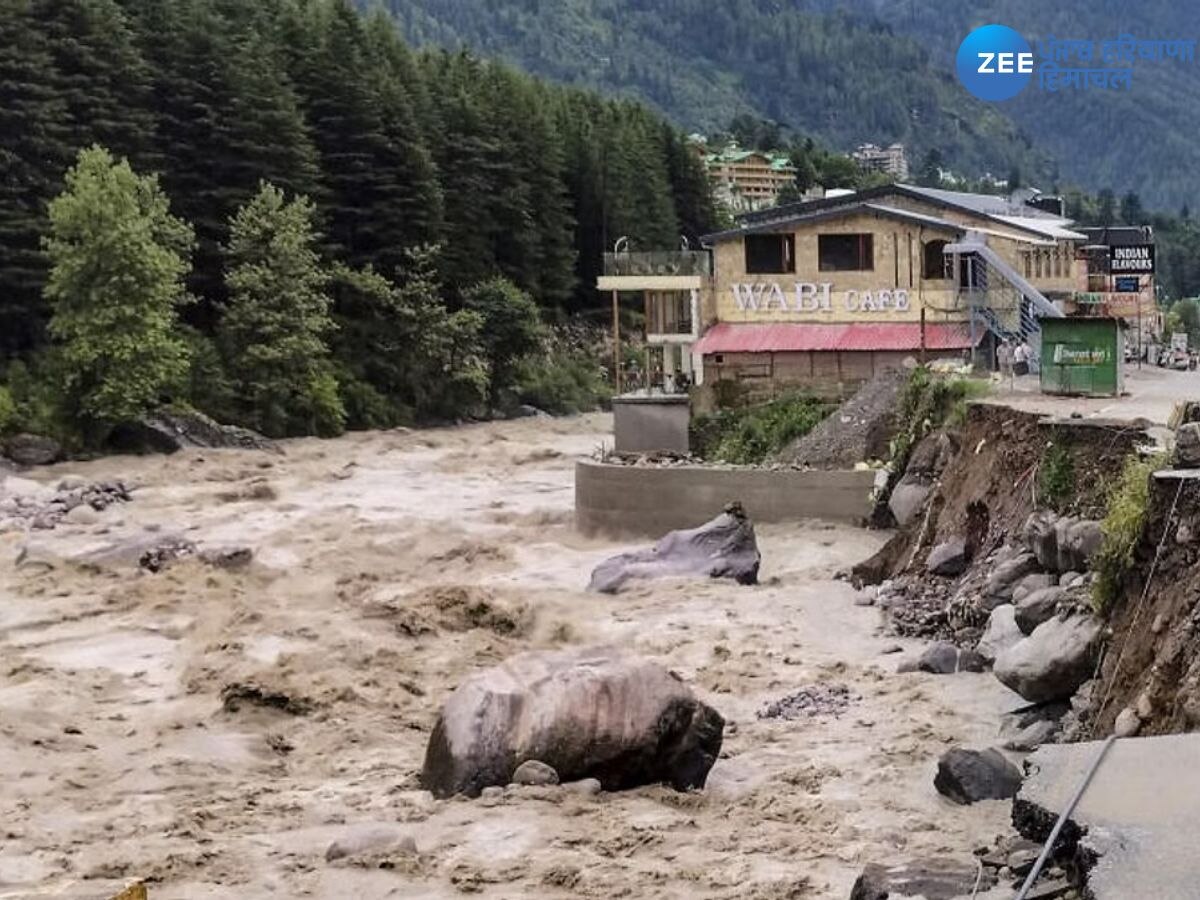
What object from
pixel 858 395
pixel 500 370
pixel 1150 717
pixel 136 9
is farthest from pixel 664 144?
pixel 1150 717

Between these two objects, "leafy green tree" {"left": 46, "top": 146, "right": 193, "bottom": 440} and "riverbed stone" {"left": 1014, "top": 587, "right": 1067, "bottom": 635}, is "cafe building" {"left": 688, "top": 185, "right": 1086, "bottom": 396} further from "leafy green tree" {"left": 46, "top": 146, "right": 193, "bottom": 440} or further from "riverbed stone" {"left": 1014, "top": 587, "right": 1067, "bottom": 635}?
"riverbed stone" {"left": 1014, "top": 587, "right": 1067, "bottom": 635}

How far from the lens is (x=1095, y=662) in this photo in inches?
591

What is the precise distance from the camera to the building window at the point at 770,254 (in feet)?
164

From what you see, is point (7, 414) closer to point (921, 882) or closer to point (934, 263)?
point (934, 263)

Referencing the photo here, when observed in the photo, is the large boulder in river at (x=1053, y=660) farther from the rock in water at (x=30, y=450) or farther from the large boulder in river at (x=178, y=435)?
the large boulder in river at (x=178, y=435)

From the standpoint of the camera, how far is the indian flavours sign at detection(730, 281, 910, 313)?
49000 millimetres

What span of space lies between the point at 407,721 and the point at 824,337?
105ft

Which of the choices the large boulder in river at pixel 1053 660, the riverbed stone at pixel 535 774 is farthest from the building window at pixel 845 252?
the riverbed stone at pixel 535 774

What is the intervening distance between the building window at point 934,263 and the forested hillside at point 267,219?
2227 centimetres

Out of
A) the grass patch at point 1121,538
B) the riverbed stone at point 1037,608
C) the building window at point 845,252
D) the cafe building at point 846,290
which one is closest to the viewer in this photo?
the grass patch at point 1121,538

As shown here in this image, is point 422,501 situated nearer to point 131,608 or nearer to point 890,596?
point 131,608

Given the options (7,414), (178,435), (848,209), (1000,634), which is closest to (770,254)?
(848,209)

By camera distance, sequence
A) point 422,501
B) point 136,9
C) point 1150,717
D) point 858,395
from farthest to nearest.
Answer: point 136,9
point 422,501
point 858,395
point 1150,717

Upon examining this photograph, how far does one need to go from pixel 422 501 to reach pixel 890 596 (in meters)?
21.2
